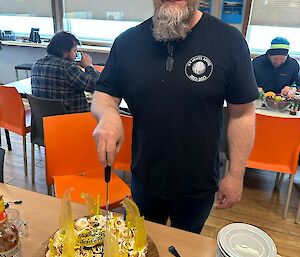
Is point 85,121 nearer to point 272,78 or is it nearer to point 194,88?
point 194,88

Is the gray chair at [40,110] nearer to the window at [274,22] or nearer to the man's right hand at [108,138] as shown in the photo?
the man's right hand at [108,138]

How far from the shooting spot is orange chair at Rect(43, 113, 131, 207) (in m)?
1.73

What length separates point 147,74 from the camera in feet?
3.68

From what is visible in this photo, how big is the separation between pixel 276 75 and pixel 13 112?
2515 mm

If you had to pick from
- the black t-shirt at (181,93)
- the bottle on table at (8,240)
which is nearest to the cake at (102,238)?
the bottle on table at (8,240)

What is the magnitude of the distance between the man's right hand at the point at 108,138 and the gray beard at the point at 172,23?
352 millimetres

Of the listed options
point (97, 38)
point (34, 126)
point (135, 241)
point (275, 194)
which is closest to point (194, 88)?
point (135, 241)

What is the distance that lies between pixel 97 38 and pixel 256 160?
354 centimetres

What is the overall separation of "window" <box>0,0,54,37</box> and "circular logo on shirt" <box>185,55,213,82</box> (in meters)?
4.56

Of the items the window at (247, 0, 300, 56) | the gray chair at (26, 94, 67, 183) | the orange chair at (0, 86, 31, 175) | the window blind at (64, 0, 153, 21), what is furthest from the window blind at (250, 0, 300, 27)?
the orange chair at (0, 86, 31, 175)

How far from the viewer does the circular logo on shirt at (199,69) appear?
107 centimetres

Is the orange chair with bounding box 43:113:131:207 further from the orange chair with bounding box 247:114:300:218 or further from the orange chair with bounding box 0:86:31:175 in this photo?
the orange chair with bounding box 247:114:300:218

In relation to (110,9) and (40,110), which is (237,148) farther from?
(110,9)

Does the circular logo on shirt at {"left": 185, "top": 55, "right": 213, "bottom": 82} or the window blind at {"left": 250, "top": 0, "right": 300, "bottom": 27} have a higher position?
the window blind at {"left": 250, "top": 0, "right": 300, "bottom": 27}
